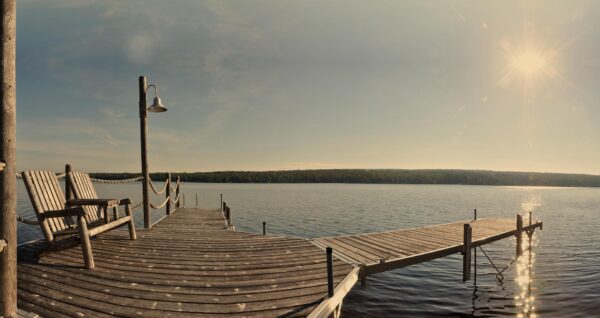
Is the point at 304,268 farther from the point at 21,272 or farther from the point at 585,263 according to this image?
the point at 585,263

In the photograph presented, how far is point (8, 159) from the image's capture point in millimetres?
3945

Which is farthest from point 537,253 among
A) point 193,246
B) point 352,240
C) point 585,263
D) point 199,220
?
point 193,246

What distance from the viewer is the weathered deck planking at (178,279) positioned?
4.25 m

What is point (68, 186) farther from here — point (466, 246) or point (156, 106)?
point (466, 246)

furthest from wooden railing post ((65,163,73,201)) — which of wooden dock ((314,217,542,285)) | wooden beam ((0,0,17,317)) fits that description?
wooden dock ((314,217,542,285))

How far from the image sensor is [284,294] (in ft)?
15.8

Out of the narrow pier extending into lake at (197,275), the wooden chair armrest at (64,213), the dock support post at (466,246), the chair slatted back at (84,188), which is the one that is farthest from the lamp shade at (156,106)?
the dock support post at (466,246)

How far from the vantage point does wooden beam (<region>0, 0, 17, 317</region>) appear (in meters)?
3.89

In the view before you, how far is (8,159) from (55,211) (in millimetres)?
2221

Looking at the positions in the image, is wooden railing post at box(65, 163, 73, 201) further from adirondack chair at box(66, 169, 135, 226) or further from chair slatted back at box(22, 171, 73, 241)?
chair slatted back at box(22, 171, 73, 241)

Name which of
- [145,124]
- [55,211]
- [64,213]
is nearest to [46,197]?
[55,211]

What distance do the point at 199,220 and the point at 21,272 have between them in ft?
24.1

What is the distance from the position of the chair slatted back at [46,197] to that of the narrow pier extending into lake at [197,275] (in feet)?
1.57

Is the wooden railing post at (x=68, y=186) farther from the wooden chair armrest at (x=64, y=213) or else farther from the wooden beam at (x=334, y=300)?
the wooden beam at (x=334, y=300)
